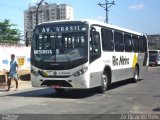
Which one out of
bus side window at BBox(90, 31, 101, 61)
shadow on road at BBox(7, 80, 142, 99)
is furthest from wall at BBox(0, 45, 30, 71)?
bus side window at BBox(90, 31, 101, 61)

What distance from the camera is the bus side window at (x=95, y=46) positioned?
53.1 ft

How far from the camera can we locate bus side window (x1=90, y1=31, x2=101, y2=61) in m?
16.2

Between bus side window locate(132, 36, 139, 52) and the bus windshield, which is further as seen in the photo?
bus side window locate(132, 36, 139, 52)

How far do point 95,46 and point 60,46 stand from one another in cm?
145

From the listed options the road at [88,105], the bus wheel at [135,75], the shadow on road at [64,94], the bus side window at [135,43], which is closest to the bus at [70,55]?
the shadow on road at [64,94]

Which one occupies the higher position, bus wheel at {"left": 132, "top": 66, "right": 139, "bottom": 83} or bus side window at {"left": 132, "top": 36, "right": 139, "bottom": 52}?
bus side window at {"left": 132, "top": 36, "right": 139, "bottom": 52}

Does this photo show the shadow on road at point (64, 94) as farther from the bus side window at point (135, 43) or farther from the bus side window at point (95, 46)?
the bus side window at point (135, 43)

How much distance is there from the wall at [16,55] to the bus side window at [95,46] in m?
10.0

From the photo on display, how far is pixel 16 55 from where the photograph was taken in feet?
89.8

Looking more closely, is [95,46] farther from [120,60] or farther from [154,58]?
[154,58]

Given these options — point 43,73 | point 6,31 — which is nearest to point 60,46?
point 43,73

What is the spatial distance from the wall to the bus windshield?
30.5 feet

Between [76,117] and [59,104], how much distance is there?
118 inches

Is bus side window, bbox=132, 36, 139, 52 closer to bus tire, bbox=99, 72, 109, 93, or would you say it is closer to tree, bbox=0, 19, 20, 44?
bus tire, bbox=99, 72, 109, 93
